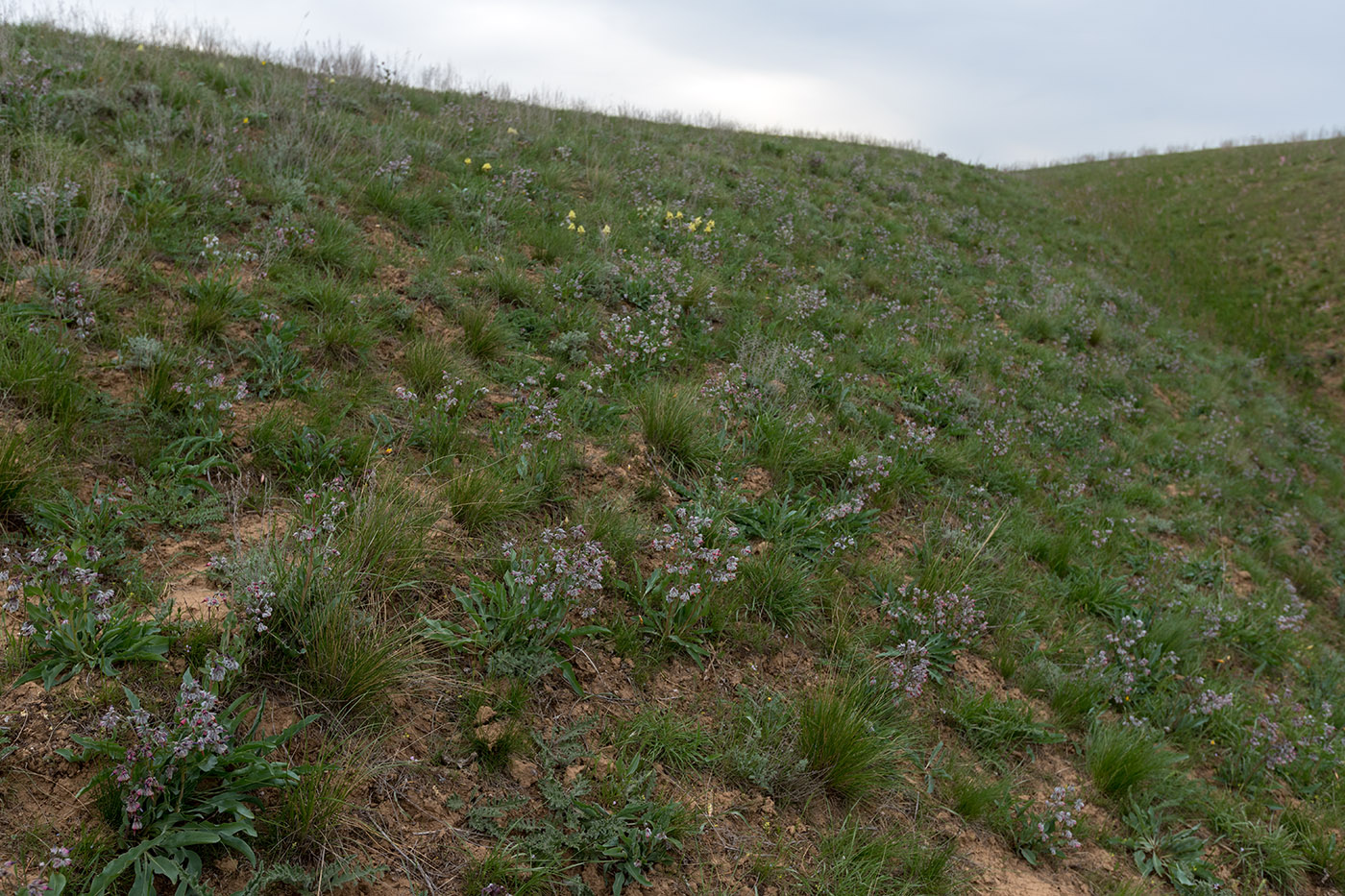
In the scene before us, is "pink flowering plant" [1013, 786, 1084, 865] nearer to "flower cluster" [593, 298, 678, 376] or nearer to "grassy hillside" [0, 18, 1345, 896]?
"grassy hillside" [0, 18, 1345, 896]

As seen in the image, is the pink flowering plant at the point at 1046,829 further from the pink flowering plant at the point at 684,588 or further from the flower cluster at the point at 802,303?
the flower cluster at the point at 802,303

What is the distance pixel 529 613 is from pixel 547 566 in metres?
0.25

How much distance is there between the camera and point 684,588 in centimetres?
344

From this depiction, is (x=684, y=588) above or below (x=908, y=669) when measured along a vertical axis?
above

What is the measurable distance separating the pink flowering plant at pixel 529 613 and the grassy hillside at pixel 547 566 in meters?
0.03

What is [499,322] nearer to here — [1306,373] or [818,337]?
[818,337]

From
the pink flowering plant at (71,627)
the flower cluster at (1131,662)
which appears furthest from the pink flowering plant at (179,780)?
the flower cluster at (1131,662)

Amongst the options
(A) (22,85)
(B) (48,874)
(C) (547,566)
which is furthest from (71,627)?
(A) (22,85)

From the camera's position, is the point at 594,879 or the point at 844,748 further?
the point at 844,748

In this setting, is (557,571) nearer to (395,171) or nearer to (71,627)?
(71,627)

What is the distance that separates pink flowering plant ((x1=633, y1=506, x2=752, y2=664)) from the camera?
3.29 m

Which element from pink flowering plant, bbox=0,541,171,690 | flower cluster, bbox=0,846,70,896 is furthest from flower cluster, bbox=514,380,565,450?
flower cluster, bbox=0,846,70,896

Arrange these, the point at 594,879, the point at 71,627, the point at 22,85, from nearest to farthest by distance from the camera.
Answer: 1. the point at 71,627
2. the point at 594,879
3. the point at 22,85

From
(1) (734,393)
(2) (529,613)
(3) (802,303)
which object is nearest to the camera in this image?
(2) (529,613)
